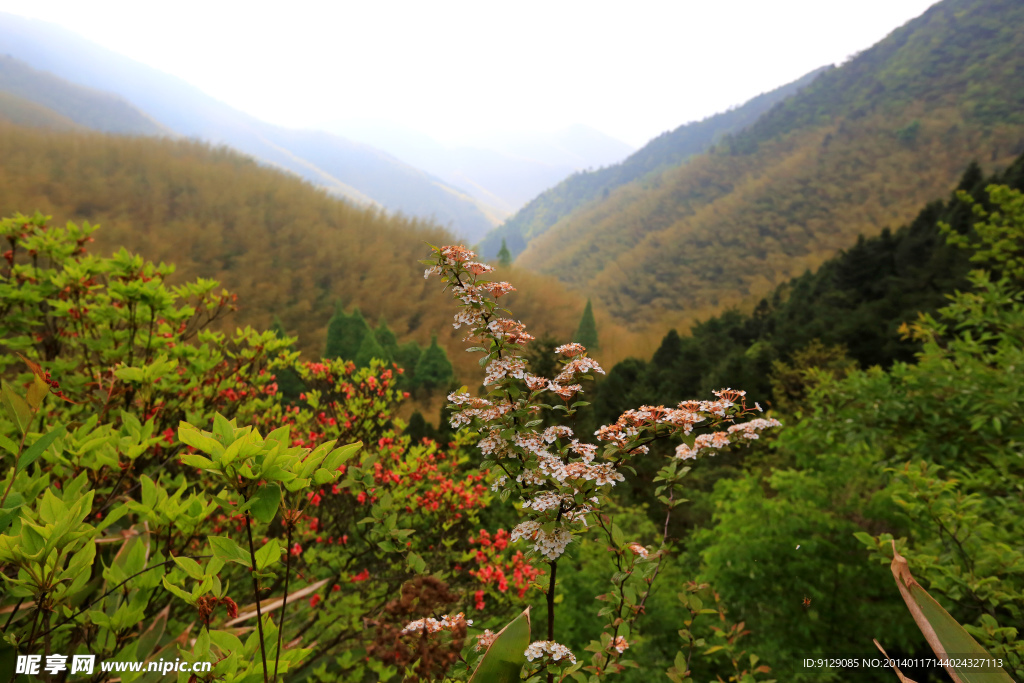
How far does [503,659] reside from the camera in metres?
0.93

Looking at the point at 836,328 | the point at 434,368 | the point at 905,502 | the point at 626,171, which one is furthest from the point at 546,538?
the point at 626,171

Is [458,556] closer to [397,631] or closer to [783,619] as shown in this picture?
[397,631]

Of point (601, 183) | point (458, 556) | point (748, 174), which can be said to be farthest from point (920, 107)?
point (458, 556)

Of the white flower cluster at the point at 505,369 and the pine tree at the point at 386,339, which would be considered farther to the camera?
the pine tree at the point at 386,339

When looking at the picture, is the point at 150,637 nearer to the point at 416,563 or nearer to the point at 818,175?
the point at 416,563

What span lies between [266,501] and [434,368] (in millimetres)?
14274

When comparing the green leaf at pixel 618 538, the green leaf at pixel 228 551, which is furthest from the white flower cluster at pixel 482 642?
the green leaf at pixel 228 551

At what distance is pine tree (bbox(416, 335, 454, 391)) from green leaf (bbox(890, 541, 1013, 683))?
1414cm

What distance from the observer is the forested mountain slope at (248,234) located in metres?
20.3

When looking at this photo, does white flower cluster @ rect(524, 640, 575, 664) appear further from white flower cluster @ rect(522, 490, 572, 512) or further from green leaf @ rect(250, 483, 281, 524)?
green leaf @ rect(250, 483, 281, 524)

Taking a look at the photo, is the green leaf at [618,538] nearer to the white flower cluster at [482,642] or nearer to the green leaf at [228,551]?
the white flower cluster at [482,642]

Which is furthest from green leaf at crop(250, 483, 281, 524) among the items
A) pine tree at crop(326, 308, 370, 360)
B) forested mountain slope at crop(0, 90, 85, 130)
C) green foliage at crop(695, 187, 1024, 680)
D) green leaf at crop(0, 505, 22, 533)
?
forested mountain slope at crop(0, 90, 85, 130)

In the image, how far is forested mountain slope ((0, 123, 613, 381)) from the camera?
2031cm

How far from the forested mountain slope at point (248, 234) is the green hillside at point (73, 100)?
136 ft
